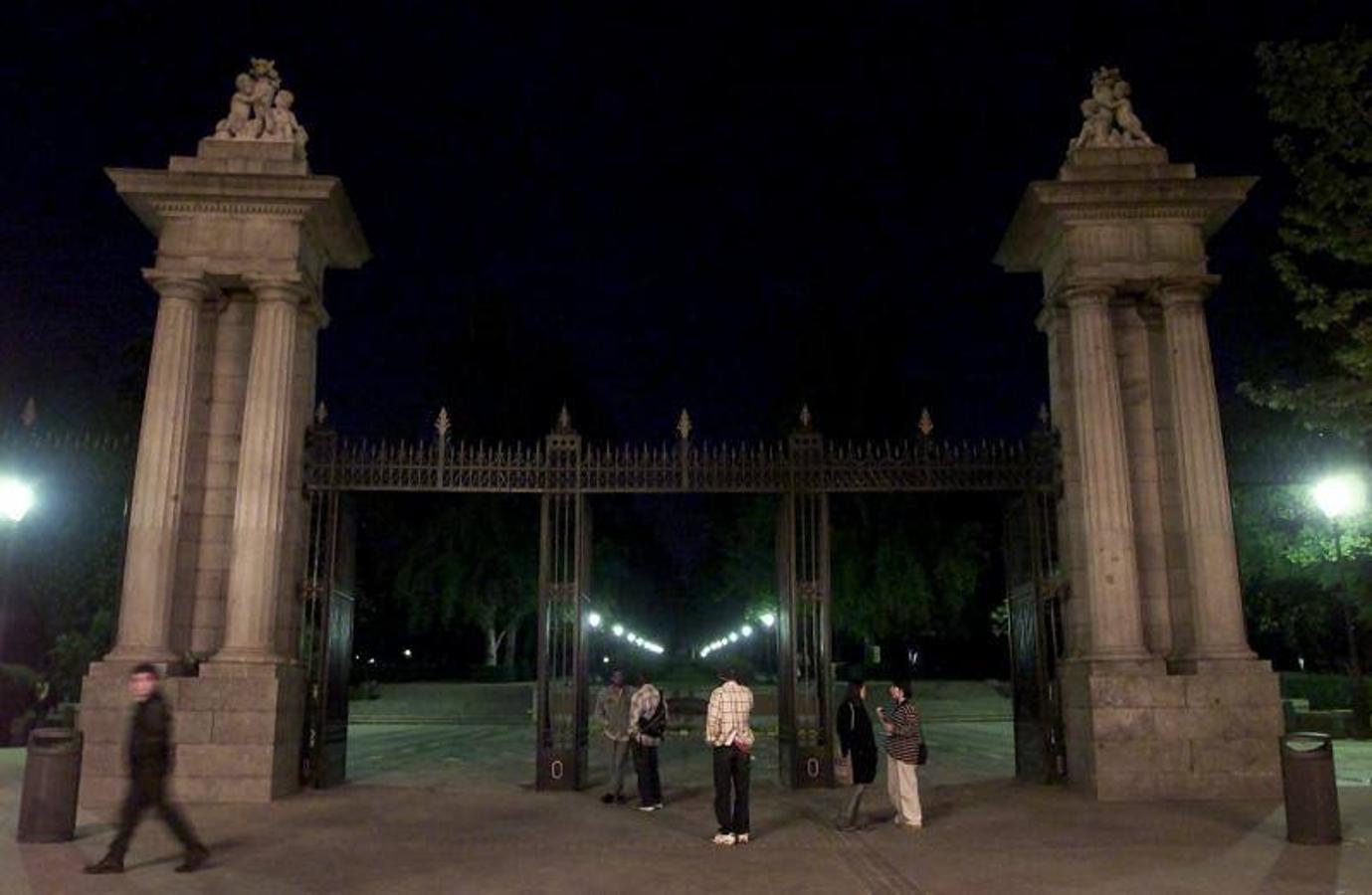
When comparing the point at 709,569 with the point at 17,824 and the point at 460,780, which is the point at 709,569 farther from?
the point at 17,824

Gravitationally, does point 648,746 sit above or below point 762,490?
below

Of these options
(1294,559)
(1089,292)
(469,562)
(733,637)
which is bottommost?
(733,637)

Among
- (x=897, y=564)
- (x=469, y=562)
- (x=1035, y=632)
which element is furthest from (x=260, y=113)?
(x=469, y=562)

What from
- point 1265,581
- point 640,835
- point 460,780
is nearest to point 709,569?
point 1265,581

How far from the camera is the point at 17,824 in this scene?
34.9ft

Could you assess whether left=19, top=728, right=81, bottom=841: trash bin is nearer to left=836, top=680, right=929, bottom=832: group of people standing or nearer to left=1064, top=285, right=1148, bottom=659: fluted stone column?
left=836, top=680, right=929, bottom=832: group of people standing

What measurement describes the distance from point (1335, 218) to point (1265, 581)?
14998mm

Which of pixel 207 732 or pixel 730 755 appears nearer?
pixel 730 755

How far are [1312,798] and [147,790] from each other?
9.85 m

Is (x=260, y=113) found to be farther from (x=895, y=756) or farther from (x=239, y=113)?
(x=895, y=756)

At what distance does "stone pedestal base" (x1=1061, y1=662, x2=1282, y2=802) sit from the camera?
1270 cm

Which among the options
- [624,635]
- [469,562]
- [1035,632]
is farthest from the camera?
[624,635]

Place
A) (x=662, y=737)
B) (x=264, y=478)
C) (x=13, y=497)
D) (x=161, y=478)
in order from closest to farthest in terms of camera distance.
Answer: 1. (x=662, y=737)
2. (x=161, y=478)
3. (x=264, y=478)
4. (x=13, y=497)

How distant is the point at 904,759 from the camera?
442 inches
